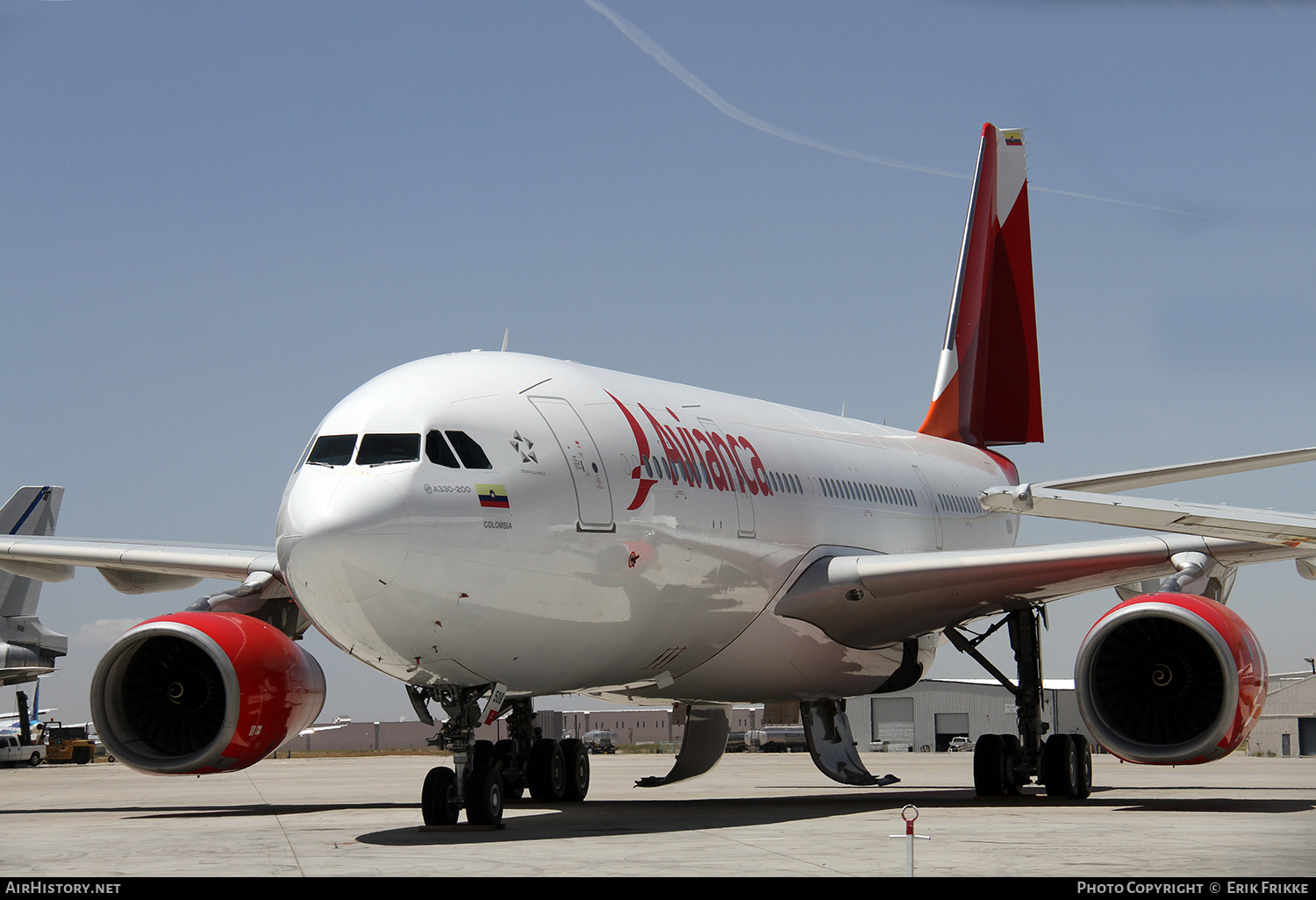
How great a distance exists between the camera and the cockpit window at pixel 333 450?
10.5m

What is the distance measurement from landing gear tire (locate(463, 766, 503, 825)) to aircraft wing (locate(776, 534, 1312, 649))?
13.6 feet

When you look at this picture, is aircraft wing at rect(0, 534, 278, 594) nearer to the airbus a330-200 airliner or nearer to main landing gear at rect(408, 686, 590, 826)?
the airbus a330-200 airliner

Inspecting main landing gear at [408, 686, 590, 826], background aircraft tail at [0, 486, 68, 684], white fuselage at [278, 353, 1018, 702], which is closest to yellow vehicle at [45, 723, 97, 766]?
background aircraft tail at [0, 486, 68, 684]

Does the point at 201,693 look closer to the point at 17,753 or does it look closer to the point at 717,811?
the point at 717,811

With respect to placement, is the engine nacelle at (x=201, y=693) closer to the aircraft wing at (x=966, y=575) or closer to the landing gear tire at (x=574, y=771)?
the landing gear tire at (x=574, y=771)

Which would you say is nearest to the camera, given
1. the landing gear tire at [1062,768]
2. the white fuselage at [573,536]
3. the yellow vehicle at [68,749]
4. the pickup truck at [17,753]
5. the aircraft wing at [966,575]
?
the white fuselage at [573,536]

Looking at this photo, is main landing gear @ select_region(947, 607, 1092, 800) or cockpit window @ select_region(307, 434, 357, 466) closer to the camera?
cockpit window @ select_region(307, 434, 357, 466)

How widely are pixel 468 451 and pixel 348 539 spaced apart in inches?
46.0

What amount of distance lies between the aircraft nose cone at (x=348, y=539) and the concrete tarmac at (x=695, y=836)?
1.71m

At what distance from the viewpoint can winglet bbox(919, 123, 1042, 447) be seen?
22562mm

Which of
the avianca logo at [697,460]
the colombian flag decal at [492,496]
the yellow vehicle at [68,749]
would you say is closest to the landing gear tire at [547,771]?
the avianca logo at [697,460]
